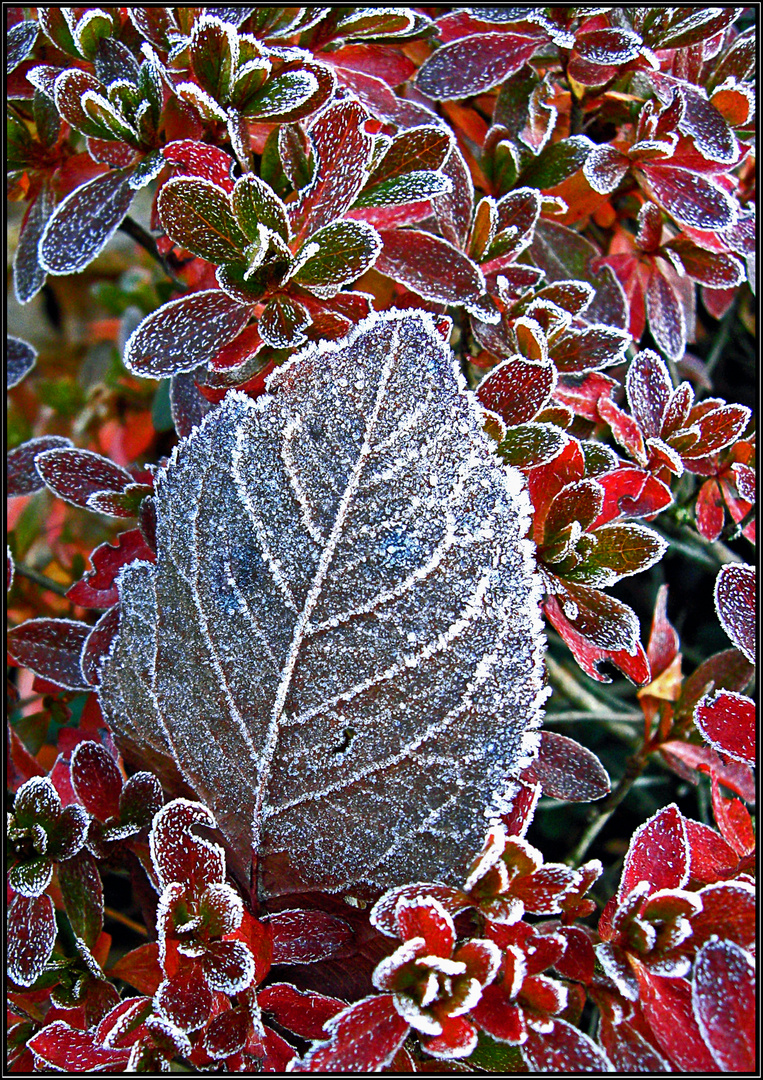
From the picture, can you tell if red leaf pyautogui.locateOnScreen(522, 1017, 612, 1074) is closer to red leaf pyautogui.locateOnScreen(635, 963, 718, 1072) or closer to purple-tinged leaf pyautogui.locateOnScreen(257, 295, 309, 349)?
red leaf pyautogui.locateOnScreen(635, 963, 718, 1072)

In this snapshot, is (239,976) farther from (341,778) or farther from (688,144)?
(688,144)

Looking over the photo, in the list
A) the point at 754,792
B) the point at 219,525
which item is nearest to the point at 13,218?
the point at 219,525

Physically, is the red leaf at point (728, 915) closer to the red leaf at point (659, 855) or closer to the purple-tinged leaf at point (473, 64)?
the red leaf at point (659, 855)

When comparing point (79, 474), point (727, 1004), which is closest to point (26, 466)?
point (79, 474)

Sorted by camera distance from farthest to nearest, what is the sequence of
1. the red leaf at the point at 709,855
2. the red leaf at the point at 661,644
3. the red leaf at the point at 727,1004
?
1. the red leaf at the point at 661,644
2. the red leaf at the point at 709,855
3. the red leaf at the point at 727,1004

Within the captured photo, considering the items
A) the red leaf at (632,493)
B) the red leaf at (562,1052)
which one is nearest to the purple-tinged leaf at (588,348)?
the red leaf at (632,493)

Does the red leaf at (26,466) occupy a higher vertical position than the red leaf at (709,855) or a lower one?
higher
